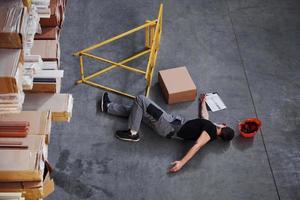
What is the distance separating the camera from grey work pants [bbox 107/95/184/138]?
7.01 metres

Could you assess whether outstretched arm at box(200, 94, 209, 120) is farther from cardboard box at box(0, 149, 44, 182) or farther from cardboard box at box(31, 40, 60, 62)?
cardboard box at box(0, 149, 44, 182)

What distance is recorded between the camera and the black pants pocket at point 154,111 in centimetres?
703

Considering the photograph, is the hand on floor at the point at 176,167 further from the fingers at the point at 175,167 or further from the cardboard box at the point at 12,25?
the cardboard box at the point at 12,25

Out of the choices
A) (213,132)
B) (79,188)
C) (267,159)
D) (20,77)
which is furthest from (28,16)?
(267,159)

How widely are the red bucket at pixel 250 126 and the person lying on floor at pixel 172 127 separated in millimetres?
335

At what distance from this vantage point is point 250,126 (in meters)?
7.27

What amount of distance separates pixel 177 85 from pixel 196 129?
3.03ft

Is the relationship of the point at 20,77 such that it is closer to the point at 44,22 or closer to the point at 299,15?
the point at 44,22

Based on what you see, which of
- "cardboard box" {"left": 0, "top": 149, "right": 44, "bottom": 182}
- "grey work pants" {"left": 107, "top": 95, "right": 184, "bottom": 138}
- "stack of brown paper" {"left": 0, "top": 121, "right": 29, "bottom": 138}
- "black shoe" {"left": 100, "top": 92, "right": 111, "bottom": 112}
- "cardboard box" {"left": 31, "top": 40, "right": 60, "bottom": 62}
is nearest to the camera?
"cardboard box" {"left": 0, "top": 149, "right": 44, "bottom": 182}

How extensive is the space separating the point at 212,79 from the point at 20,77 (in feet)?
14.9

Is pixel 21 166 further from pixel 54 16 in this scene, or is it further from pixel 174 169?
pixel 174 169

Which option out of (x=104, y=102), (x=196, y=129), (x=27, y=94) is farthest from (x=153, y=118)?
(x=27, y=94)

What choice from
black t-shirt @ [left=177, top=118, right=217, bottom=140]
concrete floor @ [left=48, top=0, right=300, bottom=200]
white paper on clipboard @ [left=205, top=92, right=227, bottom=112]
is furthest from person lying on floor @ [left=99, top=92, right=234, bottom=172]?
white paper on clipboard @ [left=205, top=92, right=227, bottom=112]

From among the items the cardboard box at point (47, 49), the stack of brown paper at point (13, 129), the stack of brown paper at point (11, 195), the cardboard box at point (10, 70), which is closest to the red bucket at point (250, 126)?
the cardboard box at point (47, 49)
